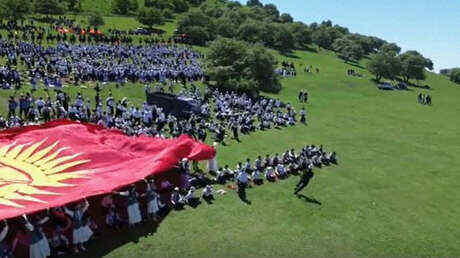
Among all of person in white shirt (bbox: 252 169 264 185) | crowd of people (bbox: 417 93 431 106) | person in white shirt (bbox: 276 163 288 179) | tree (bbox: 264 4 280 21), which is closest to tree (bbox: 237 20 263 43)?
crowd of people (bbox: 417 93 431 106)

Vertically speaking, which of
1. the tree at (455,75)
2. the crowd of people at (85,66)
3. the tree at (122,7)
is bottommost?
Answer: the crowd of people at (85,66)

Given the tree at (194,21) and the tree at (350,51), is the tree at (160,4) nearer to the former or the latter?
the tree at (194,21)

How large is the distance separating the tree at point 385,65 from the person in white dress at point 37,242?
89.2 metres

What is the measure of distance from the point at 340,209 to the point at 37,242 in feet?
53.8

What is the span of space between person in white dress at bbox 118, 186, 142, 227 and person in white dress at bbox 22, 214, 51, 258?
4.15 meters

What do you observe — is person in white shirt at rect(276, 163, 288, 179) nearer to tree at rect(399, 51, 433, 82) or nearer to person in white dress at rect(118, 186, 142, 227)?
person in white dress at rect(118, 186, 142, 227)

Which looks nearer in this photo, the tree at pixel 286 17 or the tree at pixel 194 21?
the tree at pixel 194 21

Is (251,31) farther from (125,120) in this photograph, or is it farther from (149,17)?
(125,120)

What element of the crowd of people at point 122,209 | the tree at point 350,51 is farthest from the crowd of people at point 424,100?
the crowd of people at point 122,209

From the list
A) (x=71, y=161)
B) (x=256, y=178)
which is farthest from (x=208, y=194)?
(x=71, y=161)

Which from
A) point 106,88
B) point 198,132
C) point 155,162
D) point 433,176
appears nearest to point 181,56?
point 106,88

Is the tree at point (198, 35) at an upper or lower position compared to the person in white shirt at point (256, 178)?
upper

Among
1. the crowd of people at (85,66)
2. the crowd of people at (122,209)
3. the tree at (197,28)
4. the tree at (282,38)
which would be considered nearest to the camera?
the crowd of people at (122,209)

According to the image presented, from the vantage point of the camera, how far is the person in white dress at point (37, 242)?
18750 mm
